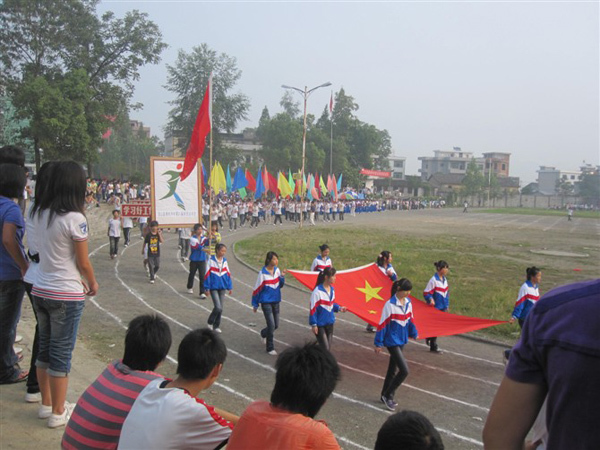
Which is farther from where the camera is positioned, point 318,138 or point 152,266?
point 318,138

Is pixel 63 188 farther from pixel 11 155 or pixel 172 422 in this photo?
pixel 172 422

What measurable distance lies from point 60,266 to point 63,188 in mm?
A: 643

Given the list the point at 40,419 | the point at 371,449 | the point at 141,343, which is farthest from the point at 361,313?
the point at 141,343

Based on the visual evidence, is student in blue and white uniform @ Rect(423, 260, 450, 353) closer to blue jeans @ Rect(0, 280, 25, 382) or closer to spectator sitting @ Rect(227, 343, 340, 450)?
blue jeans @ Rect(0, 280, 25, 382)

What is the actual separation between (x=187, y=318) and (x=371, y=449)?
22.1 ft

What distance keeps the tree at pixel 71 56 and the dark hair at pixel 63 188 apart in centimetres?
2517

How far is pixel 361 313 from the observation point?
942cm

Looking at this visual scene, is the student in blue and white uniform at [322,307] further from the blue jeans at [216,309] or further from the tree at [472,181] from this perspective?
the tree at [472,181]

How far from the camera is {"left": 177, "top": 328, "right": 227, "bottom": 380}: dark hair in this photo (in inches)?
124

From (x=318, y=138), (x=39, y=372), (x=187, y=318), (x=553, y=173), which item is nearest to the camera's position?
(x=39, y=372)

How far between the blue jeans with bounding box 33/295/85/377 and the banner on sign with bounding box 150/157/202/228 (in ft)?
30.2

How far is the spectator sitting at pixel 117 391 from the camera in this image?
310 cm

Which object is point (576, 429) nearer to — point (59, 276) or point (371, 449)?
point (59, 276)

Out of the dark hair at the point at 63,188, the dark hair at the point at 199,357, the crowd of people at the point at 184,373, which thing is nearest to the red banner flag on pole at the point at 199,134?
the crowd of people at the point at 184,373
